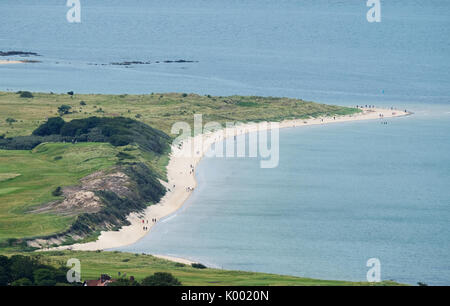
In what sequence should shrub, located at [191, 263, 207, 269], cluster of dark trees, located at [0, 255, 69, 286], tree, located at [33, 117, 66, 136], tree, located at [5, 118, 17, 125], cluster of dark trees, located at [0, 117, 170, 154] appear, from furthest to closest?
tree, located at [5, 118, 17, 125] → tree, located at [33, 117, 66, 136] → cluster of dark trees, located at [0, 117, 170, 154] → shrub, located at [191, 263, 207, 269] → cluster of dark trees, located at [0, 255, 69, 286]

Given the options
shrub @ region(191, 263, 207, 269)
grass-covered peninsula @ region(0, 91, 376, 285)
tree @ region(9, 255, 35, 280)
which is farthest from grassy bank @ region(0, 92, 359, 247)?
shrub @ region(191, 263, 207, 269)

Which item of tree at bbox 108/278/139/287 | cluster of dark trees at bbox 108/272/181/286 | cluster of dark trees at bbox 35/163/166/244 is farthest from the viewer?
cluster of dark trees at bbox 35/163/166/244

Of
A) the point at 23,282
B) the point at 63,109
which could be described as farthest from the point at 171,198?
the point at 63,109

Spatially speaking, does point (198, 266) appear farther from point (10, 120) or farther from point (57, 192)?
point (10, 120)

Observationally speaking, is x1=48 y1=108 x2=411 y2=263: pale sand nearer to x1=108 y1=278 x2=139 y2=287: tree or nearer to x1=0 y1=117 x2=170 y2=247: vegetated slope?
x1=0 y1=117 x2=170 y2=247: vegetated slope

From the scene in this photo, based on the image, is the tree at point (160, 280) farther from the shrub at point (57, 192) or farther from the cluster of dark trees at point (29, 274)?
the shrub at point (57, 192)

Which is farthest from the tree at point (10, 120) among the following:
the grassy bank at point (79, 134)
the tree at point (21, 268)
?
the tree at point (21, 268)
